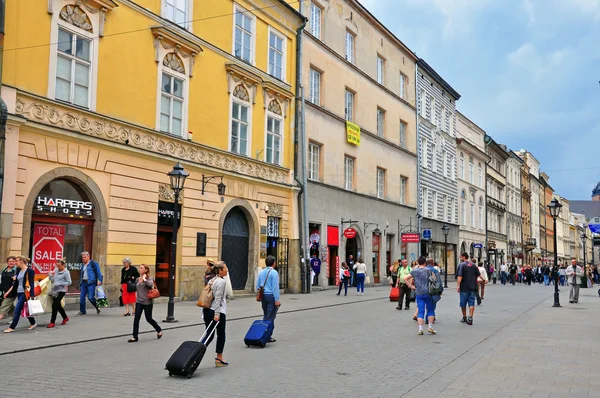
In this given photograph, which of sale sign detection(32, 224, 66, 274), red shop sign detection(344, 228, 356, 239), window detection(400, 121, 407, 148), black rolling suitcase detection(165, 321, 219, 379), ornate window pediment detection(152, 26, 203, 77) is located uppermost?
window detection(400, 121, 407, 148)

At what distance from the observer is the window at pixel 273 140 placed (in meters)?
26.9

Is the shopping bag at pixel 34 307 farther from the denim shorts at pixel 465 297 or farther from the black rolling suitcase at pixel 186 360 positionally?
the denim shorts at pixel 465 297

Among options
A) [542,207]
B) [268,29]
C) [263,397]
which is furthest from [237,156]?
[542,207]

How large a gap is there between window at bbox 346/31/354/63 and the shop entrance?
2042 cm

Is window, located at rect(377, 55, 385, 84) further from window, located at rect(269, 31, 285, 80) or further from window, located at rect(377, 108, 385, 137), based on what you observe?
window, located at rect(269, 31, 285, 80)

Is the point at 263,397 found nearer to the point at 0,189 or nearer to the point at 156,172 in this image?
the point at 0,189

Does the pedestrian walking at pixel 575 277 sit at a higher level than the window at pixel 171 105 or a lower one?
lower

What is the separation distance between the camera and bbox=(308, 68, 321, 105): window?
30.5 meters

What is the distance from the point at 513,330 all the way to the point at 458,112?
41.6m

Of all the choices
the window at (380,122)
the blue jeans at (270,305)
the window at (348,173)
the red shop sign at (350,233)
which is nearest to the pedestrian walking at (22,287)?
the blue jeans at (270,305)

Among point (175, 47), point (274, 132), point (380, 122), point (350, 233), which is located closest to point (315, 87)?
point (274, 132)

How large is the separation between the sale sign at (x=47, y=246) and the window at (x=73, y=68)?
11.9 feet

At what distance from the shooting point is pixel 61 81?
17.1 m

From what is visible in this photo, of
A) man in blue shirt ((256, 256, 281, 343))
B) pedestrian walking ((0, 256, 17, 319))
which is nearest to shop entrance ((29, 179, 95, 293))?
pedestrian walking ((0, 256, 17, 319))
